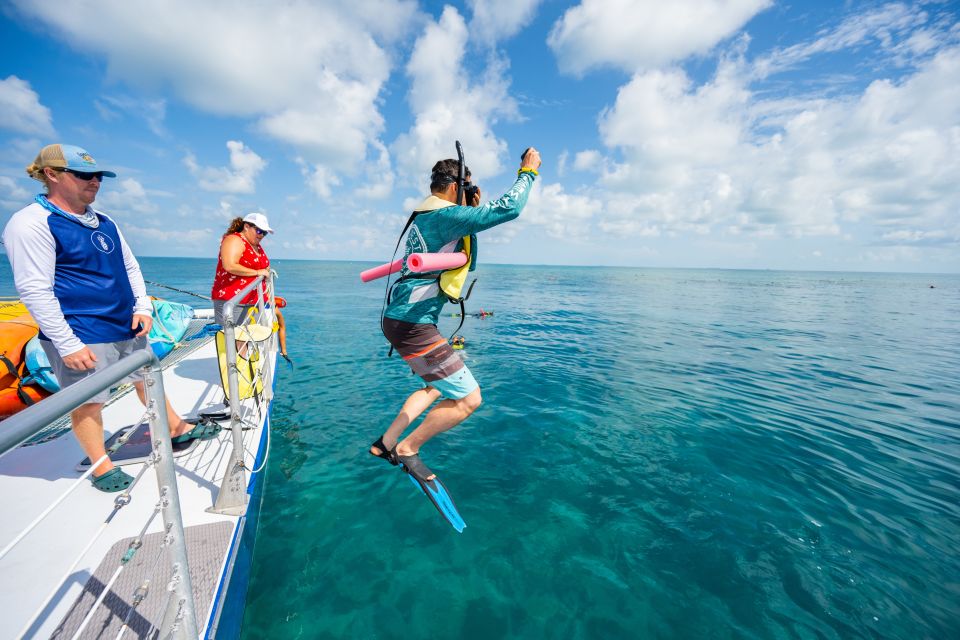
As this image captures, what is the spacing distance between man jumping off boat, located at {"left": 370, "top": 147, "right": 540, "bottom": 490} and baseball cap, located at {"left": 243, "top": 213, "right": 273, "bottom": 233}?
382 cm

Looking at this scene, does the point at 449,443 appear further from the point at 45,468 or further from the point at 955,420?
the point at 955,420

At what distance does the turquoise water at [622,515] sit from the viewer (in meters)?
3.94

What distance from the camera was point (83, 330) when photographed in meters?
3.46

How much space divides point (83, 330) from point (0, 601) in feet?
6.77

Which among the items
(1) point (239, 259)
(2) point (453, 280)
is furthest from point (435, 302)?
(1) point (239, 259)

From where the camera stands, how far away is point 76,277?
11.1 feet

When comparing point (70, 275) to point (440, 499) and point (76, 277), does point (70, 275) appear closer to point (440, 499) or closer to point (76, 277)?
point (76, 277)

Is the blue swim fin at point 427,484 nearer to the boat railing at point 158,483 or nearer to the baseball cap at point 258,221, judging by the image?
the boat railing at point 158,483

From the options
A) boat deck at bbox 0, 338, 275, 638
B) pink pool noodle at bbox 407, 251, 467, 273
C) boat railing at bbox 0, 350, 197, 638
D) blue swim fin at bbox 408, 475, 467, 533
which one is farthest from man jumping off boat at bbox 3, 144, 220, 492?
blue swim fin at bbox 408, 475, 467, 533

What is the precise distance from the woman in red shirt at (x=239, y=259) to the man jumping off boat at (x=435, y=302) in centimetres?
370

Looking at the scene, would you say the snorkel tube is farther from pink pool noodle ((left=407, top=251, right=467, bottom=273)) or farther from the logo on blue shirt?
the logo on blue shirt

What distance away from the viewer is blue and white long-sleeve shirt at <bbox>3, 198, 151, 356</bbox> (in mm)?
3012

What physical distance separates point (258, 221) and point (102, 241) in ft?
9.18

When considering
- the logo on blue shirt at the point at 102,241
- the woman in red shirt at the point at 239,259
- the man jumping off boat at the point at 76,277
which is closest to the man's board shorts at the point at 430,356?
the man jumping off boat at the point at 76,277
